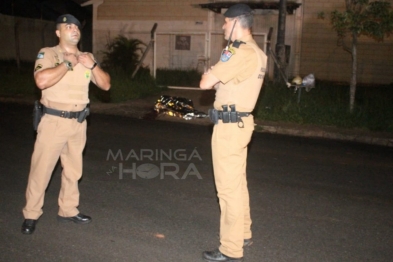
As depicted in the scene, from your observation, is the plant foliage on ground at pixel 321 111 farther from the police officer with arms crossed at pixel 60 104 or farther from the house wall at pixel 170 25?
the police officer with arms crossed at pixel 60 104

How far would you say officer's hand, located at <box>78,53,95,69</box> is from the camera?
461cm

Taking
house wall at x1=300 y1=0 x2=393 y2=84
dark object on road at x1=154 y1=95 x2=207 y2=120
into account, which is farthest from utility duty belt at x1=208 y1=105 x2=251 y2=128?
house wall at x1=300 y1=0 x2=393 y2=84

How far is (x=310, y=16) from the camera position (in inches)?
810

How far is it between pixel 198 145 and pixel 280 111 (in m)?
3.86

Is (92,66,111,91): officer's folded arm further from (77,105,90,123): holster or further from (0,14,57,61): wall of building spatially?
(0,14,57,61): wall of building

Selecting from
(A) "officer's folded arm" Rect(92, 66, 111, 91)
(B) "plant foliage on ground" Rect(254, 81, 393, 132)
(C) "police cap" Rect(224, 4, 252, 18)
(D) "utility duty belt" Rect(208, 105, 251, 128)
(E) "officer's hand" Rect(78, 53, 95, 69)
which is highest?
(C) "police cap" Rect(224, 4, 252, 18)

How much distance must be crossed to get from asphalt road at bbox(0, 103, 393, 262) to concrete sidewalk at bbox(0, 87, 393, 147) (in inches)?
45.9

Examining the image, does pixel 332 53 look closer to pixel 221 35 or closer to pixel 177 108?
pixel 221 35

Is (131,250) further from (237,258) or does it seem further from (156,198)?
(156,198)

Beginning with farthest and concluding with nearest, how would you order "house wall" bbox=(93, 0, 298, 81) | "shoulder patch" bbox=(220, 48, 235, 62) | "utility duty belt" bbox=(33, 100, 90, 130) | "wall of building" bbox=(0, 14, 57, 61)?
"wall of building" bbox=(0, 14, 57, 61) < "house wall" bbox=(93, 0, 298, 81) < "utility duty belt" bbox=(33, 100, 90, 130) < "shoulder patch" bbox=(220, 48, 235, 62)

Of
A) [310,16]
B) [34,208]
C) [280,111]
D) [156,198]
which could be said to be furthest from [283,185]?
[310,16]
